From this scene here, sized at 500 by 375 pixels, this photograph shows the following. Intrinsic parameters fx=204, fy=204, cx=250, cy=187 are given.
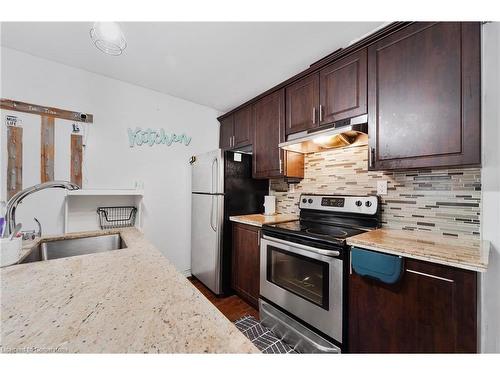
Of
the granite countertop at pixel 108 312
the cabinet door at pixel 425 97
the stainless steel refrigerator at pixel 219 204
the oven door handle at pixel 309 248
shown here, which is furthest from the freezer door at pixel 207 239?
the cabinet door at pixel 425 97

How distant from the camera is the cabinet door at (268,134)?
2180mm

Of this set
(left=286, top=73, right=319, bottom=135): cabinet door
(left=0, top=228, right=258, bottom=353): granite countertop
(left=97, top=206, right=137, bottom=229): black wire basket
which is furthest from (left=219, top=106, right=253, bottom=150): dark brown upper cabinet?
(left=0, top=228, right=258, bottom=353): granite countertop

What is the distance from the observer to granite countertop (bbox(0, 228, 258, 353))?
1.43ft

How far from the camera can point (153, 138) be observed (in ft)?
8.49

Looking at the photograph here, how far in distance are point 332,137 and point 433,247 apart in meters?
1.11

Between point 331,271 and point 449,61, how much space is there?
144 centimetres

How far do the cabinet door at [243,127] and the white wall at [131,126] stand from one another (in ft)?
1.65

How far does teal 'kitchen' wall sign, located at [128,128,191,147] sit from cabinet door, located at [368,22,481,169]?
2.26m

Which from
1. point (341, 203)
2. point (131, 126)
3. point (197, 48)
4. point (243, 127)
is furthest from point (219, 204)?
point (197, 48)

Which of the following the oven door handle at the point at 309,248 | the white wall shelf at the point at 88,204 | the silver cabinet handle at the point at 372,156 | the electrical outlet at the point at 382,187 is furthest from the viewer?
the white wall shelf at the point at 88,204

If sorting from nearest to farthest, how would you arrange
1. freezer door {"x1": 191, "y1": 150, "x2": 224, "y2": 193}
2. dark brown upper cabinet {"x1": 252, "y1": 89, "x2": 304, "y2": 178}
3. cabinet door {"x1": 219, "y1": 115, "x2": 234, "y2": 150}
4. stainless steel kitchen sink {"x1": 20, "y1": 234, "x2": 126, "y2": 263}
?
stainless steel kitchen sink {"x1": 20, "y1": 234, "x2": 126, "y2": 263} < dark brown upper cabinet {"x1": 252, "y1": 89, "x2": 304, "y2": 178} < freezer door {"x1": 191, "y1": 150, "x2": 224, "y2": 193} < cabinet door {"x1": 219, "y1": 115, "x2": 234, "y2": 150}

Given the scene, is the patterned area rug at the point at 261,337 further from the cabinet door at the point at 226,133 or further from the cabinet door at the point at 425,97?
the cabinet door at the point at 226,133

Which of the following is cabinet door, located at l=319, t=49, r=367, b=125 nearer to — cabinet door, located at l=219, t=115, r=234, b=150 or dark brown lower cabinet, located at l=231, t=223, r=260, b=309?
dark brown lower cabinet, located at l=231, t=223, r=260, b=309
